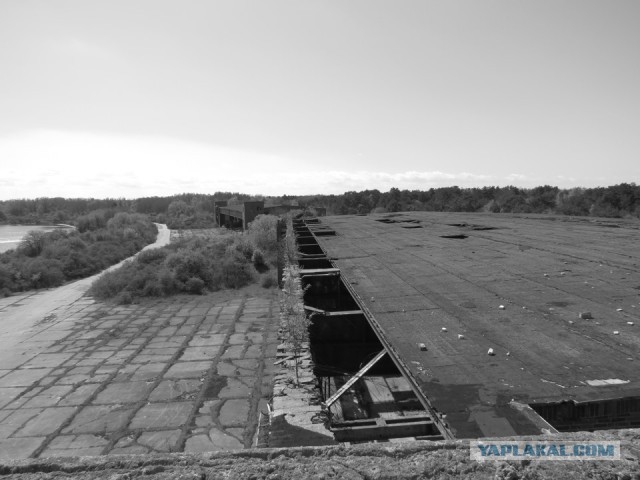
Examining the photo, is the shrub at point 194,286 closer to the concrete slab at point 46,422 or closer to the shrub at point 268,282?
the shrub at point 268,282

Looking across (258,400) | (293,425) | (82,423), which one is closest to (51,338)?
(82,423)

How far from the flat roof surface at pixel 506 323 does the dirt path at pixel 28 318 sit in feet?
37.7

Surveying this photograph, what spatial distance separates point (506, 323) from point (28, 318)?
2069 centimetres

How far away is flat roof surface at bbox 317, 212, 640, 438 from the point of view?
344 centimetres

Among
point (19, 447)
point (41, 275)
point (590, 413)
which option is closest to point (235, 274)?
point (41, 275)

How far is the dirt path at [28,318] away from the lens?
46.8 ft

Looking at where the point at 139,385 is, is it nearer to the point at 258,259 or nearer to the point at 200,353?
the point at 200,353

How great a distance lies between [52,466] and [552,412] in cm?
346

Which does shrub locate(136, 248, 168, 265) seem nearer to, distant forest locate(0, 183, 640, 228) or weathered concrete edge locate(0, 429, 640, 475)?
weathered concrete edge locate(0, 429, 640, 475)

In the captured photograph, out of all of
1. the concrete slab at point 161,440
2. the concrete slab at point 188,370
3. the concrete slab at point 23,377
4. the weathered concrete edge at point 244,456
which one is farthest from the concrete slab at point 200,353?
the weathered concrete edge at point 244,456

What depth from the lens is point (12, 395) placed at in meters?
10.6

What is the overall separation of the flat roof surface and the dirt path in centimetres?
1150

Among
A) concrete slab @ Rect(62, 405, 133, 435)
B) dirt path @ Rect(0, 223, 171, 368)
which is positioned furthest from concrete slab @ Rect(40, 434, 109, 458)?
dirt path @ Rect(0, 223, 171, 368)

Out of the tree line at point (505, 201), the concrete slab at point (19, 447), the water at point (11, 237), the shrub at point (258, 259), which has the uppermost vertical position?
the tree line at point (505, 201)
